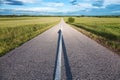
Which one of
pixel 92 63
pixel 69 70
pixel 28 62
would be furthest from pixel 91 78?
pixel 28 62

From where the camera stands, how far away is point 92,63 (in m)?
6.70

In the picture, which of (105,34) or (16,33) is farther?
(16,33)

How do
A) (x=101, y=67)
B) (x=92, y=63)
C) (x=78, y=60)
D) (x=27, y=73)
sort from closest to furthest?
(x=27, y=73) < (x=101, y=67) < (x=92, y=63) < (x=78, y=60)

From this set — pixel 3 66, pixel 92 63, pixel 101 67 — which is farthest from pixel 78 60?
pixel 3 66

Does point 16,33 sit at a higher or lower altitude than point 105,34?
lower

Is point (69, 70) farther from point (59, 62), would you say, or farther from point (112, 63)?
point (112, 63)

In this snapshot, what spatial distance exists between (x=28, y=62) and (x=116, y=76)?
3281 mm

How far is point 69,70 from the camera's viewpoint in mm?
5758

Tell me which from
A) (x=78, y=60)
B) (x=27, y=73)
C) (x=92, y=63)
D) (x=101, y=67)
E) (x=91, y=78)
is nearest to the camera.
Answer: (x=91, y=78)

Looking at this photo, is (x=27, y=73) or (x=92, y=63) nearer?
(x=27, y=73)

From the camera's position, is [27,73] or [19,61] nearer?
[27,73]

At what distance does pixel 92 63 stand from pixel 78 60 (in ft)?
2.30

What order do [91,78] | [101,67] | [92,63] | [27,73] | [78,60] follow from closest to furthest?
[91,78]
[27,73]
[101,67]
[92,63]
[78,60]

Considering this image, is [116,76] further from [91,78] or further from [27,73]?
[27,73]
